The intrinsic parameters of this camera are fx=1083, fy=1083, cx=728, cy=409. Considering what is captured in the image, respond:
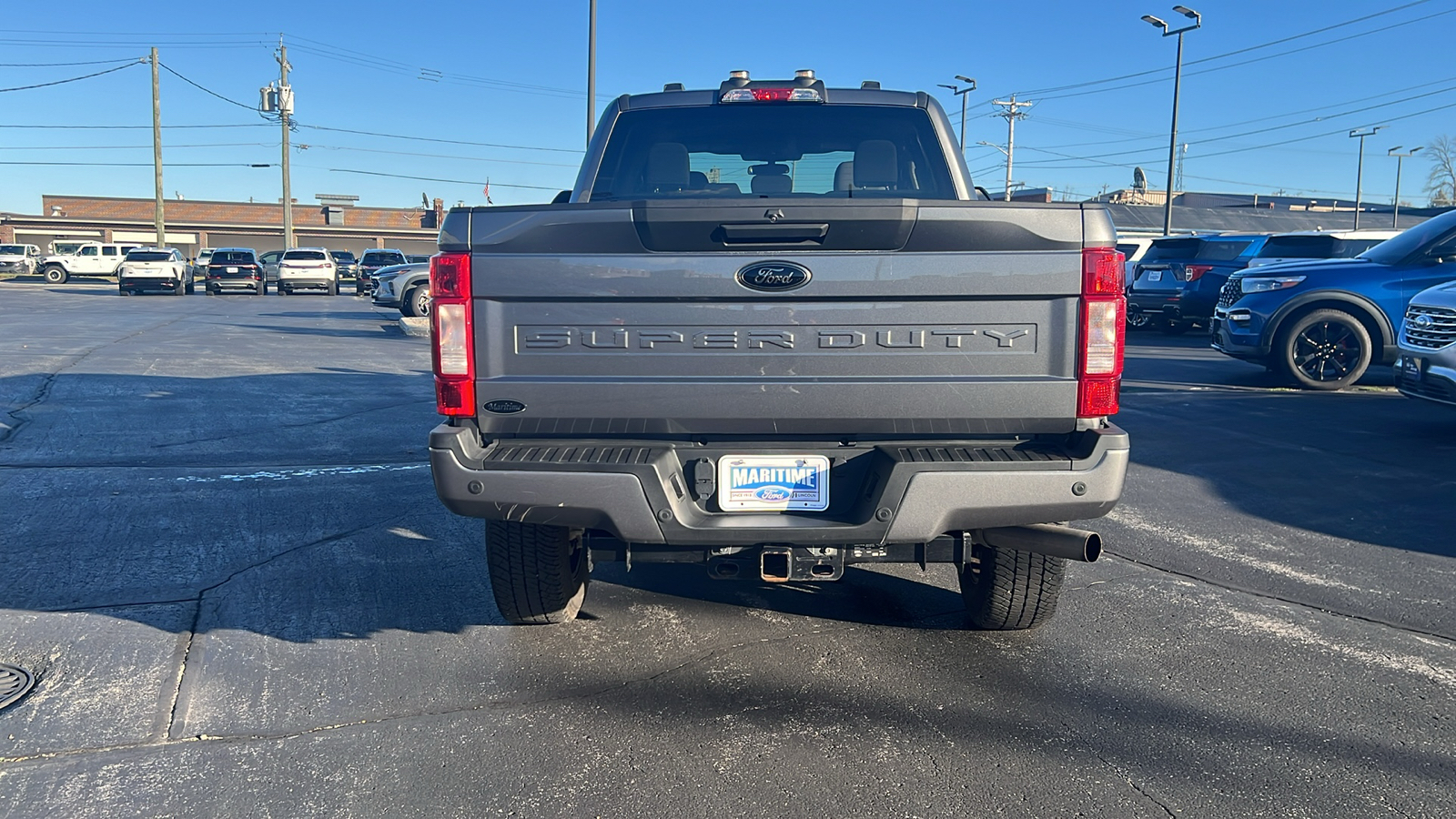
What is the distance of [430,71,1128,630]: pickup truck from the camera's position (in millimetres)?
3494

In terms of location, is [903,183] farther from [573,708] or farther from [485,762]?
[485,762]

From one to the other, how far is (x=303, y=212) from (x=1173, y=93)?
199 ft

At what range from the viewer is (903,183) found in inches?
199

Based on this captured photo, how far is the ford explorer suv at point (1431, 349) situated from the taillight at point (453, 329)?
748cm

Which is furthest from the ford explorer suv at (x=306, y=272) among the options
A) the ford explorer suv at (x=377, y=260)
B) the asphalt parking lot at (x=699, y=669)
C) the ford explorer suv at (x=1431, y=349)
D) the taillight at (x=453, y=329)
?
the taillight at (x=453, y=329)

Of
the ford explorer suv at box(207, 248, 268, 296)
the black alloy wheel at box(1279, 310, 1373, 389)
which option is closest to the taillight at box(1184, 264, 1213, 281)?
the black alloy wheel at box(1279, 310, 1373, 389)

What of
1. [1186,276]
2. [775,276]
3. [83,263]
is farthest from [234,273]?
[775,276]

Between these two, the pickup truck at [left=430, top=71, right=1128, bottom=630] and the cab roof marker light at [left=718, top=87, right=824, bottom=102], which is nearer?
the pickup truck at [left=430, top=71, right=1128, bottom=630]

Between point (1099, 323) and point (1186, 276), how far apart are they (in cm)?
1645

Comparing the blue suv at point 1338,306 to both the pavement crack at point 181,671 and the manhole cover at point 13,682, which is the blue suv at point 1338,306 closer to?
the pavement crack at point 181,671

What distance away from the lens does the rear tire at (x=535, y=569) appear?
4.13m

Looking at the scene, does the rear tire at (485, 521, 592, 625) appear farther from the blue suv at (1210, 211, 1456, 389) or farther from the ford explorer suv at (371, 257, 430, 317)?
the ford explorer suv at (371, 257, 430, 317)

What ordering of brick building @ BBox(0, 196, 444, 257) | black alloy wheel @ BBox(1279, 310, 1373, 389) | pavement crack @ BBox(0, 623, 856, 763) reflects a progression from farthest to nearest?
brick building @ BBox(0, 196, 444, 257) < black alloy wheel @ BBox(1279, 310, 1373, 389) < pavement crack @ BBox(0, 623, 856, 763)

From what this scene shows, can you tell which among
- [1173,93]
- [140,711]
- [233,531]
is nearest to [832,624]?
[140,711]
